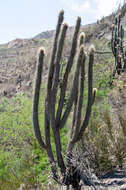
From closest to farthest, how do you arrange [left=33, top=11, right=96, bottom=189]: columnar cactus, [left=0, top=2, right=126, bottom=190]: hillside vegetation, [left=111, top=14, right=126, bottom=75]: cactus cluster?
[left=33, top=11, right=96, bottom=189]: columnar cactus → [left=0, top=2, right=126, bottom=190]: hillside vegetation → [left=111, top=14, right=126, bottom=75]: cactus cluster

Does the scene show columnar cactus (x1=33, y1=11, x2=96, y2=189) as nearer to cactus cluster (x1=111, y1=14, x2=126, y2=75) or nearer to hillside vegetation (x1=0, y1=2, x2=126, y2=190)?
hillside vegetation (x1=0, y1=2, x2=126, y2=190)

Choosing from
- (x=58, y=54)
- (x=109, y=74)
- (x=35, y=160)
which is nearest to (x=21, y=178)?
(x=35, y=160)

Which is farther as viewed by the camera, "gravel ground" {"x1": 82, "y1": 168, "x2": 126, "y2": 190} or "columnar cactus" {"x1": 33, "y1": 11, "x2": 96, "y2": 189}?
"columnar cactus" {"x1": 33, "y1": 11, "x2": 96, "y2": 189}

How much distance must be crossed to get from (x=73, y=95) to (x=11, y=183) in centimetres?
172

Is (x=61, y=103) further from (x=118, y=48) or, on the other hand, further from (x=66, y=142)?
(x=118, y=48)

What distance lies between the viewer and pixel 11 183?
3541 mm

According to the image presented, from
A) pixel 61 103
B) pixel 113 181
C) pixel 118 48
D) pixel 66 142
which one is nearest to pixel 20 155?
pixel 66 142

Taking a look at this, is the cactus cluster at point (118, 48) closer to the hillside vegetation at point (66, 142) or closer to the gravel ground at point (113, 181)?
the hillside vegetation at point (66, 142)

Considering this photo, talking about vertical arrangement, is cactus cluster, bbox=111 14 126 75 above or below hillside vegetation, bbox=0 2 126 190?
above

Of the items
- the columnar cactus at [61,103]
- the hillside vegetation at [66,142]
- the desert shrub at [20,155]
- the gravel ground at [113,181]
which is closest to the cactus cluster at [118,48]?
the hillside vegetation at [66,142]

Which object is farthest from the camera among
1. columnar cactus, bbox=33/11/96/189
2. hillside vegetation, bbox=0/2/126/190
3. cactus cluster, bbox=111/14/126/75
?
cactus cluster, bbox=111/14/126/75

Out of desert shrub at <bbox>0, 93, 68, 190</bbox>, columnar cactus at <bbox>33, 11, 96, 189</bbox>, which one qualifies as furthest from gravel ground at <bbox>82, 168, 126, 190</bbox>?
desert shrub at <bbox>0, 93, 68, 190</bbox>

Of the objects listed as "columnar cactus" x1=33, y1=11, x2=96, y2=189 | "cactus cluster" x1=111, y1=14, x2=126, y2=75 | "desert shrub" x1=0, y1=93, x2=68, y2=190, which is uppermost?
"cactus cluster" x1=111, y1=14, x2=126, y2=75

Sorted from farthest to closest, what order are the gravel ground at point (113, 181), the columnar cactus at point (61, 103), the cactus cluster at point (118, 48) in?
the cactus cluster at point (118, 48) → the columnar cactus at point (61, 103) → the gravel ground at point (113, 181)
